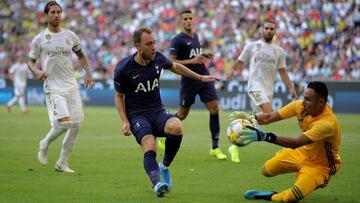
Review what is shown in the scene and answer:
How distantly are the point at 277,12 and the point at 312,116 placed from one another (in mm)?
26654

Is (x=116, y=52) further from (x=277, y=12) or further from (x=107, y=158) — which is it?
(x=107, y=158)

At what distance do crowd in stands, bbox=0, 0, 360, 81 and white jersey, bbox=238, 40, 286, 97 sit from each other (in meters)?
15.6

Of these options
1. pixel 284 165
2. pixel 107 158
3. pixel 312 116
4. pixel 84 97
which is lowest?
pixel 84 97

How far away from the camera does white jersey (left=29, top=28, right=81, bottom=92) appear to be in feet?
40.3

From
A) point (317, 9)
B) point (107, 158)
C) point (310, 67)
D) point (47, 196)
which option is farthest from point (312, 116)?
point (317, 9)

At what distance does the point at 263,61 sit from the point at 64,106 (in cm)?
477

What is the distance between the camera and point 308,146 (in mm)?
9336

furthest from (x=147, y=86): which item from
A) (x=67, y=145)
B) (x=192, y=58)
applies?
(x=192, y=58)

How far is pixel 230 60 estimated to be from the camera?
3506 cm

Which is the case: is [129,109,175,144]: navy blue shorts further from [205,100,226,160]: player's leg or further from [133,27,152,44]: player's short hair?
[205,100,226,160]: player's leg

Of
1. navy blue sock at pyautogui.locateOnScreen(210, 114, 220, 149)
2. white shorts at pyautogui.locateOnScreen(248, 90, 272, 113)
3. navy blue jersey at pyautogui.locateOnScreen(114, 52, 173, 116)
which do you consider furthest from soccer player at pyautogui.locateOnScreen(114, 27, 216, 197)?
white shorts at pyautogui.locateOnScreen(248, 90, 272, 113)

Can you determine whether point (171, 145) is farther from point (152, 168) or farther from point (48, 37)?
point (48, 37)

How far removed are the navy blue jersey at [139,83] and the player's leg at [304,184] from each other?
7.15ft

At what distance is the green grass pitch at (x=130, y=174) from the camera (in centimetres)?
955
